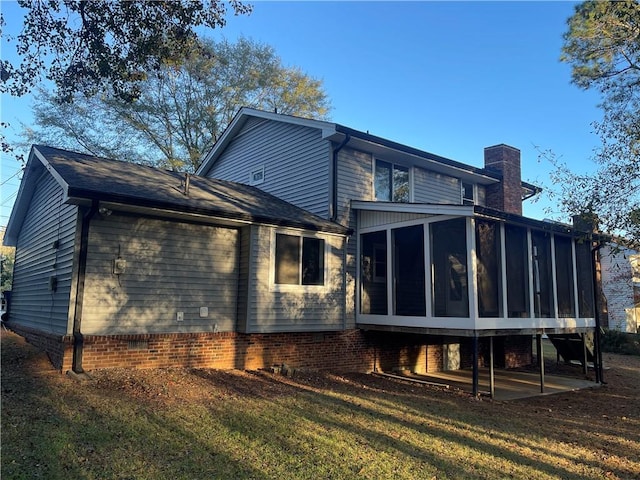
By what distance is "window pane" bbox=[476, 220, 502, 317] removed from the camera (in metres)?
9.59

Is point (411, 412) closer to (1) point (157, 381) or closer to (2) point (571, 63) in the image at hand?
(1) point (157, 381)

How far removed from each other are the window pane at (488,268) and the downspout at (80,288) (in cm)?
745

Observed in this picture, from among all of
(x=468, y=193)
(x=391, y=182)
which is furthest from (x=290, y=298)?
(x=468, y=193)

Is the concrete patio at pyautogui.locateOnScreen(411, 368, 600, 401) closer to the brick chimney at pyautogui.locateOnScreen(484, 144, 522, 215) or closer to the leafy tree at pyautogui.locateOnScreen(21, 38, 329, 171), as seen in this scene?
the brick chimney at pyautogui.locateOnScreen(484, 144, 522, 215)

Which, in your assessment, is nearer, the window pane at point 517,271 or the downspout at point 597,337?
the window pane at point 517,271

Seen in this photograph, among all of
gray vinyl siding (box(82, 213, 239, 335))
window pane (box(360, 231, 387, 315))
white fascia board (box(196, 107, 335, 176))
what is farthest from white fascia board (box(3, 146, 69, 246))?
window pane (box(360, 231, 387, 315))

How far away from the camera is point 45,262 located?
1019 centimetres

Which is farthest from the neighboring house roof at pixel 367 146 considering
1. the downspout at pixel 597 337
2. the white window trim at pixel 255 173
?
the downspout at pixel 597 337

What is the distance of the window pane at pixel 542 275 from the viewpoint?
10938 millimetres

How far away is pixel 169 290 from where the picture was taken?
9.19 m

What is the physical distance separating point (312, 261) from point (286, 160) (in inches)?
146

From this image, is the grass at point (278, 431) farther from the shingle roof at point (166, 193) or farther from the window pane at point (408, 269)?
the shingle roof at point (166, 193)

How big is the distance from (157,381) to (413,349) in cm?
728

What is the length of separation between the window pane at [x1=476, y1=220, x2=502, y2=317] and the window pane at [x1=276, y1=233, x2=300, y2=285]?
12.8ft
